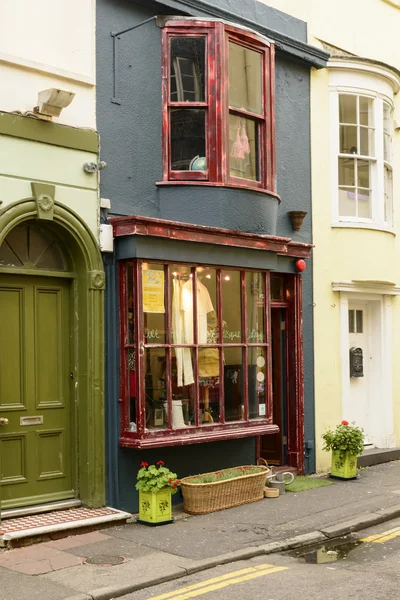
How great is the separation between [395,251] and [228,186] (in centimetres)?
457

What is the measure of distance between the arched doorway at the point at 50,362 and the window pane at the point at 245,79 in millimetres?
3076

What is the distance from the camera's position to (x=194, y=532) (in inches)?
355

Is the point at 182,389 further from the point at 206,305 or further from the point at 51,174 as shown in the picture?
the point at 51,174

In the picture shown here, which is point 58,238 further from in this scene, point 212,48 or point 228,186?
point 212,48

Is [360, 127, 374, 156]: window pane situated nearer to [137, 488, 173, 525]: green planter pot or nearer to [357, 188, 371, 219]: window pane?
[357, 188, 371, 219]: window pane

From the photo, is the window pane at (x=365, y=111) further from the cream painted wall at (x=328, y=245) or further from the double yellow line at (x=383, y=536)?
the double yellow line at (x=383, y=536)

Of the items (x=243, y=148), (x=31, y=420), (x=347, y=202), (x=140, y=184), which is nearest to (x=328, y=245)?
(x=347, y=202)

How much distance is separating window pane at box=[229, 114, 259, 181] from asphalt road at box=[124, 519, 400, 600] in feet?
16.7

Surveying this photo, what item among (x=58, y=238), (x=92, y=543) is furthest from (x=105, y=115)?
(x=92, y=543)

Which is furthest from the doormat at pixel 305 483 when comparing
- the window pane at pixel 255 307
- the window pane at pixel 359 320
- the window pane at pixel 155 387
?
the window pane at pixel 359 320

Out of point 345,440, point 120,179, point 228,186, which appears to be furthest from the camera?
point 345,440

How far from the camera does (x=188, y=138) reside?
35.4 ft

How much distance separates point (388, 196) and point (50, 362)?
7.30m

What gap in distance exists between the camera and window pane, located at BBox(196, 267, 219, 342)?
34.7 feet
